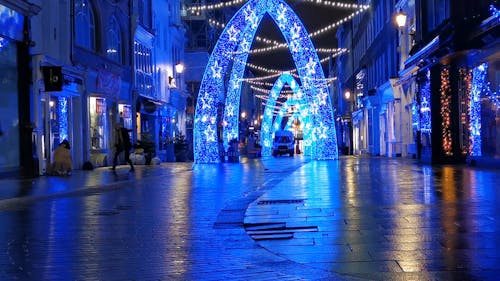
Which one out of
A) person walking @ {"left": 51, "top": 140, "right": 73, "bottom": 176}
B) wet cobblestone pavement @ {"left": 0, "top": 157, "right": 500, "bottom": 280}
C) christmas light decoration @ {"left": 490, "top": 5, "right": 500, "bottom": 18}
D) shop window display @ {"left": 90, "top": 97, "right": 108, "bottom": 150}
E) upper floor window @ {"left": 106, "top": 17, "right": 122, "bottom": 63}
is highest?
upper floor window @ {"left": 106, "top": 17, "right": 122, "bottom": 63}

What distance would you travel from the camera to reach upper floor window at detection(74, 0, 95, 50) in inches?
981

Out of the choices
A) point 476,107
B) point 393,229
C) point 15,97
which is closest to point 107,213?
point 393,229

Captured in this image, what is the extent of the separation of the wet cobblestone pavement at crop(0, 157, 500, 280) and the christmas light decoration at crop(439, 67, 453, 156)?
9.12m

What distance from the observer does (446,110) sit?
75.0 ft

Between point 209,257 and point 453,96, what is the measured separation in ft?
58.7

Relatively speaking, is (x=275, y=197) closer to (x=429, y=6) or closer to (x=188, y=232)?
(x=188, y=232)

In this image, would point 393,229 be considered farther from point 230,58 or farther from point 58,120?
point 230,58

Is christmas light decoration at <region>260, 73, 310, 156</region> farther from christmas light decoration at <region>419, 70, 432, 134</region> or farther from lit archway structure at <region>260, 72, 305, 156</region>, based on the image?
christmas light decoration at <region>419, 70, 432, 134</region>

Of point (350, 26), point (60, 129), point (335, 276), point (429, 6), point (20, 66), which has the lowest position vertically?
point (335, 276)

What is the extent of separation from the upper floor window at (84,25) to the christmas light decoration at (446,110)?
13.5 meters

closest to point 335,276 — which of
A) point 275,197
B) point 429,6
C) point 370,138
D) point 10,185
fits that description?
point 275,197

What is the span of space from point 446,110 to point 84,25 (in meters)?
14.1

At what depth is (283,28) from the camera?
99.2 ft

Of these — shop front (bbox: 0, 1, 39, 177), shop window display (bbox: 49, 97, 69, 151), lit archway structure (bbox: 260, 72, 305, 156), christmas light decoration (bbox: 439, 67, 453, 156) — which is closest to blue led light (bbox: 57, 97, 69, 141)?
shop window display (bbox: 49, 97, 69, 151)
